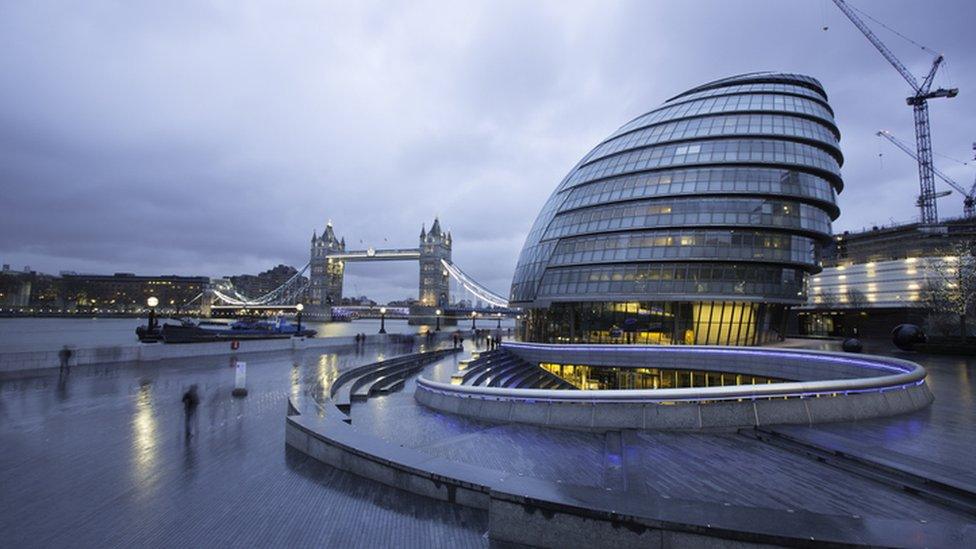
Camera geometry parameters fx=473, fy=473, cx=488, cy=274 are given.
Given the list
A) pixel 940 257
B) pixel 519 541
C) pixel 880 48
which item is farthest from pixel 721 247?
pixel 880 48

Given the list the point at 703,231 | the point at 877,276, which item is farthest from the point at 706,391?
the point at 877,276

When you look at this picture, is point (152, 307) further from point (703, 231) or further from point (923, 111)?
point (923, 111)

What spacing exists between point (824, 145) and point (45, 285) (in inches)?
9024

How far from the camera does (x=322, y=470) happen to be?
32.1 feet

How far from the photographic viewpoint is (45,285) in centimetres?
17025

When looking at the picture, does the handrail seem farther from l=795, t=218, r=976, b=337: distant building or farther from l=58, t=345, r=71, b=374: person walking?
l=795, t=218, r=976, b=337: distant building

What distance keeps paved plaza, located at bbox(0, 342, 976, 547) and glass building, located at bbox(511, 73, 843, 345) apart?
26.2 metres

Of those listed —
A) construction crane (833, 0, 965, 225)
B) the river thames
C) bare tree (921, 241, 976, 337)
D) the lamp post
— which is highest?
construction crane (833, 0, 965, 225)

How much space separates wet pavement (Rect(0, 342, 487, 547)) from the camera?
6805 millimetres

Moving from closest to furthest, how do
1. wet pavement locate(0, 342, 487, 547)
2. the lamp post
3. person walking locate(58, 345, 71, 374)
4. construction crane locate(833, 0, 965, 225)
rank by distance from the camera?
1. wet pavement locate(0, 342, 487, 547)
2. person walking locate(58, 345, 71, 374)
3. the lamp post
4. construction crane locate(833, 0, 965, 225)

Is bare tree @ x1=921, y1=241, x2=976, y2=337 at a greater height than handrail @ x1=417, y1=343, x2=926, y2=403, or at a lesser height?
greater

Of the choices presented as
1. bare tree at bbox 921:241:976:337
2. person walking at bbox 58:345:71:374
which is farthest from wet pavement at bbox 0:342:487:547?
bare tree at bbox 921:241:976:337

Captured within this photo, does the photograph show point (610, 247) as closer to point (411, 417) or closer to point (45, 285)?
point (411, 417)

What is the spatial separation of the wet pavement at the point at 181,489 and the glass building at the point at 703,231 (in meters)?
34.2
